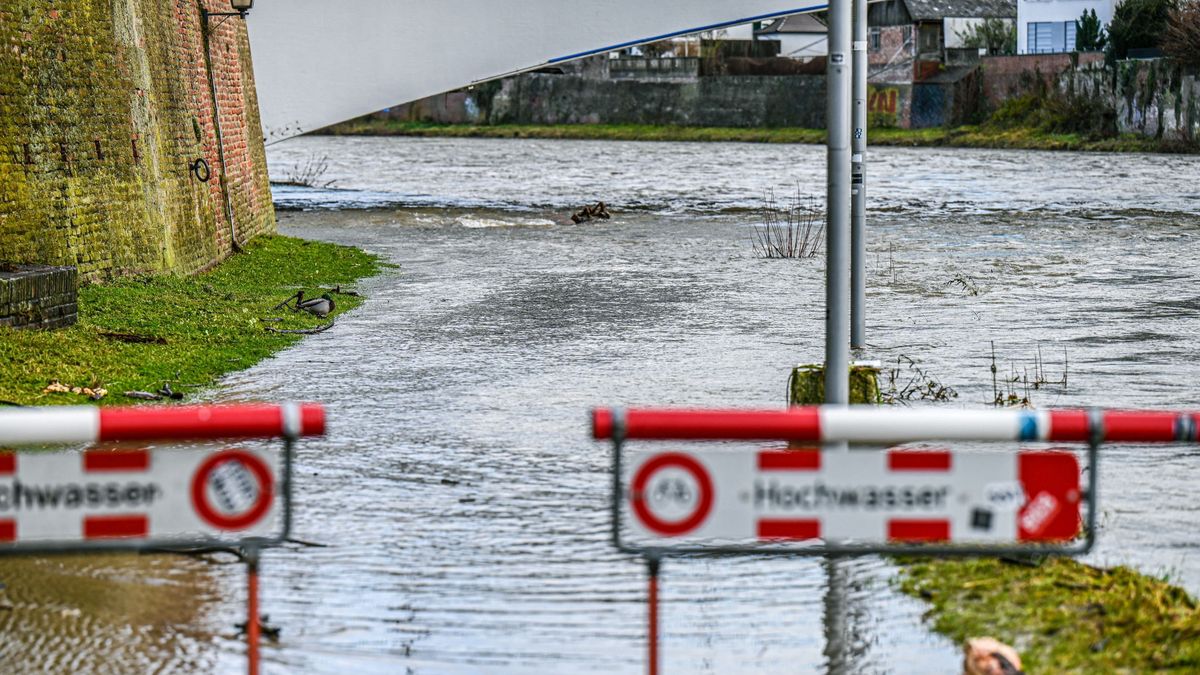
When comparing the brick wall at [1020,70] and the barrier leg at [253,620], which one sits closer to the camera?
the barrier leg at [253,620]

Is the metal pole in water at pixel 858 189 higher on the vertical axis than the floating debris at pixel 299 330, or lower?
higher

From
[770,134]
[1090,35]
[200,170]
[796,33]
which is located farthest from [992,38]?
[200,170]

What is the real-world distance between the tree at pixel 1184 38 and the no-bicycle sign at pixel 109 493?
5923 cm

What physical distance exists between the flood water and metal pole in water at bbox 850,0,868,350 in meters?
0.42

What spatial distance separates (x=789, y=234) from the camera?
2373 cm

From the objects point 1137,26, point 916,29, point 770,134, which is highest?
point 916,29

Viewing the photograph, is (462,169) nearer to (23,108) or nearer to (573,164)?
(573,164)

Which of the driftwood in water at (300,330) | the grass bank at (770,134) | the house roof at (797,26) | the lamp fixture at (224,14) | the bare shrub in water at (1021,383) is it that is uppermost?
the house roof at (797,26)

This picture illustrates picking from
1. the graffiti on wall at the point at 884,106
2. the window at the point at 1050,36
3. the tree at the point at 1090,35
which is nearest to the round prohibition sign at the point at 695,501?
the graffiti on wall at the point at 884,106

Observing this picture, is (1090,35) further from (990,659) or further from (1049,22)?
(990,659)

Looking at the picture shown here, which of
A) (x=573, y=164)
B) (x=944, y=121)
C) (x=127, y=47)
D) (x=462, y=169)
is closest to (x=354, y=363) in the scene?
(x=127, y=47)

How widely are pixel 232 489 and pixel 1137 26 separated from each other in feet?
238

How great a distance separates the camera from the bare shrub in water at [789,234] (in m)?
24.0

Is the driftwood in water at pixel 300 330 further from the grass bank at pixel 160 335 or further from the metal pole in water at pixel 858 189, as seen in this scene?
the metal pole in water at pixel 858 189
